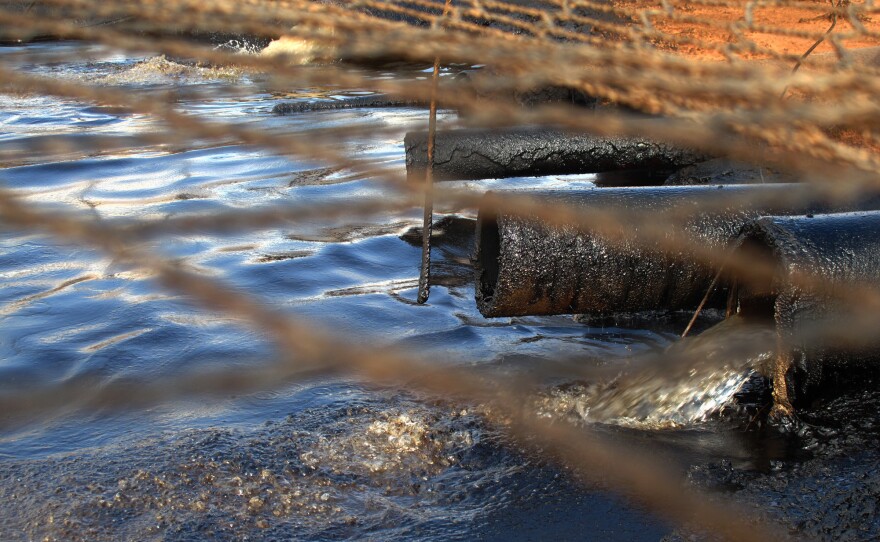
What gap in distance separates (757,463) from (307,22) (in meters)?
2.67

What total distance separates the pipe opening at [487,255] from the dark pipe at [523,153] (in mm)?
2215

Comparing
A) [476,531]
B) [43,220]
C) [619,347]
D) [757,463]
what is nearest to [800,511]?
[757,463]

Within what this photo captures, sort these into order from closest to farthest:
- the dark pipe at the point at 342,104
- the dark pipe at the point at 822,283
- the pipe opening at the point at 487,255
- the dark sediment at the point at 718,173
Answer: the dark pipe at the point at 822,283 < the pipe opening at the point at 487,255 < the dark sediment at the point at 718,173 < the dark pipe at the point at 342,104

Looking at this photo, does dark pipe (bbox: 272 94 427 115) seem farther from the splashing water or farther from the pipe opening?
the splashing water

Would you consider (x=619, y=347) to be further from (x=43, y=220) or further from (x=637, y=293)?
(x=43, y=220)

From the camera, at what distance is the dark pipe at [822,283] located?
343 centimetres

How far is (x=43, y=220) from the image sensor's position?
2.72 ft

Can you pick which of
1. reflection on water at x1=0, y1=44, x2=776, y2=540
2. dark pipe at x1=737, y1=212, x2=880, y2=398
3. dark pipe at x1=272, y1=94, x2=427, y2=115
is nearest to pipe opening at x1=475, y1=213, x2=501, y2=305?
reflection on water at x1=0, y1=44, x2=776, y2=540

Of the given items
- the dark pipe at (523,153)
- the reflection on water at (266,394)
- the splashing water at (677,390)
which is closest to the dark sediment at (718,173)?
the dark pipe at (523,153)

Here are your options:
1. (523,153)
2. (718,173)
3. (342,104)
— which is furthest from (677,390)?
(342,104)

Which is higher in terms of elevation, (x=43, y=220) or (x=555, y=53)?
(x=555, y=53)

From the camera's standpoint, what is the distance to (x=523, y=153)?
7227mm

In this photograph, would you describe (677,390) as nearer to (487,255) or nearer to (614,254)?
(614,254)

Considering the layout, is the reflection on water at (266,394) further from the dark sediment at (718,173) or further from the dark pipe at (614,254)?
the dark sediment at (718,173)
